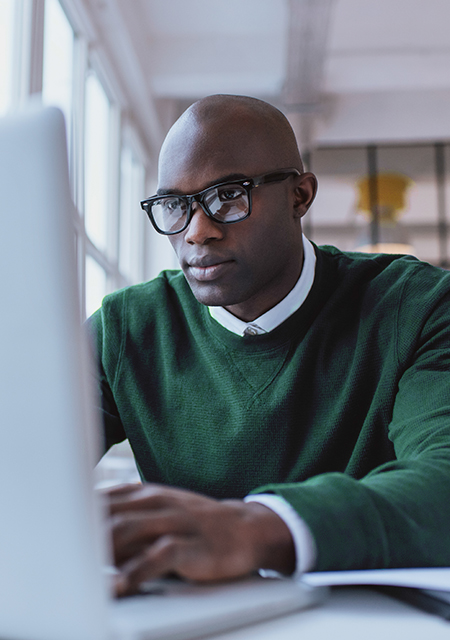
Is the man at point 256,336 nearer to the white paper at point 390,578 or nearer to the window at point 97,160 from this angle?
the white paper at point 390,578

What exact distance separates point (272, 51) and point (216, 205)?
14.6 feet

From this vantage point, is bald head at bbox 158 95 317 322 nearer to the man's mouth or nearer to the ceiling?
the man's mouth

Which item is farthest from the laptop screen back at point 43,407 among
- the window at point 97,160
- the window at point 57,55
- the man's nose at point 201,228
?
the window at point 97,160

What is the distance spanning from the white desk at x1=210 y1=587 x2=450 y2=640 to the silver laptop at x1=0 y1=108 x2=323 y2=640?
121 mm

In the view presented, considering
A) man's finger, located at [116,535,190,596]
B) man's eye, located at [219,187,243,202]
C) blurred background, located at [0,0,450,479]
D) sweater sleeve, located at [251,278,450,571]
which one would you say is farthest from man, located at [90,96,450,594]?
blurred background, located at [0,0,450,479]

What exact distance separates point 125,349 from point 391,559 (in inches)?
33.3

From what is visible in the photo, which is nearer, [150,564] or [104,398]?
[150,564]

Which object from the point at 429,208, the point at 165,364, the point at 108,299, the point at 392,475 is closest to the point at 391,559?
the point at 392,475

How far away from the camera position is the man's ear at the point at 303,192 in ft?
4.41

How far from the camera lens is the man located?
3.72 ft

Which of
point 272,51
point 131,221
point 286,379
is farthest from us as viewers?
point 131,221

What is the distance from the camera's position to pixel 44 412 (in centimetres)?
33

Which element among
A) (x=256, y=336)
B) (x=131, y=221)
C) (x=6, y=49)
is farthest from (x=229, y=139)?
(x=131, y=221)

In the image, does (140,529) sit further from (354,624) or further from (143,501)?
(354,624)
